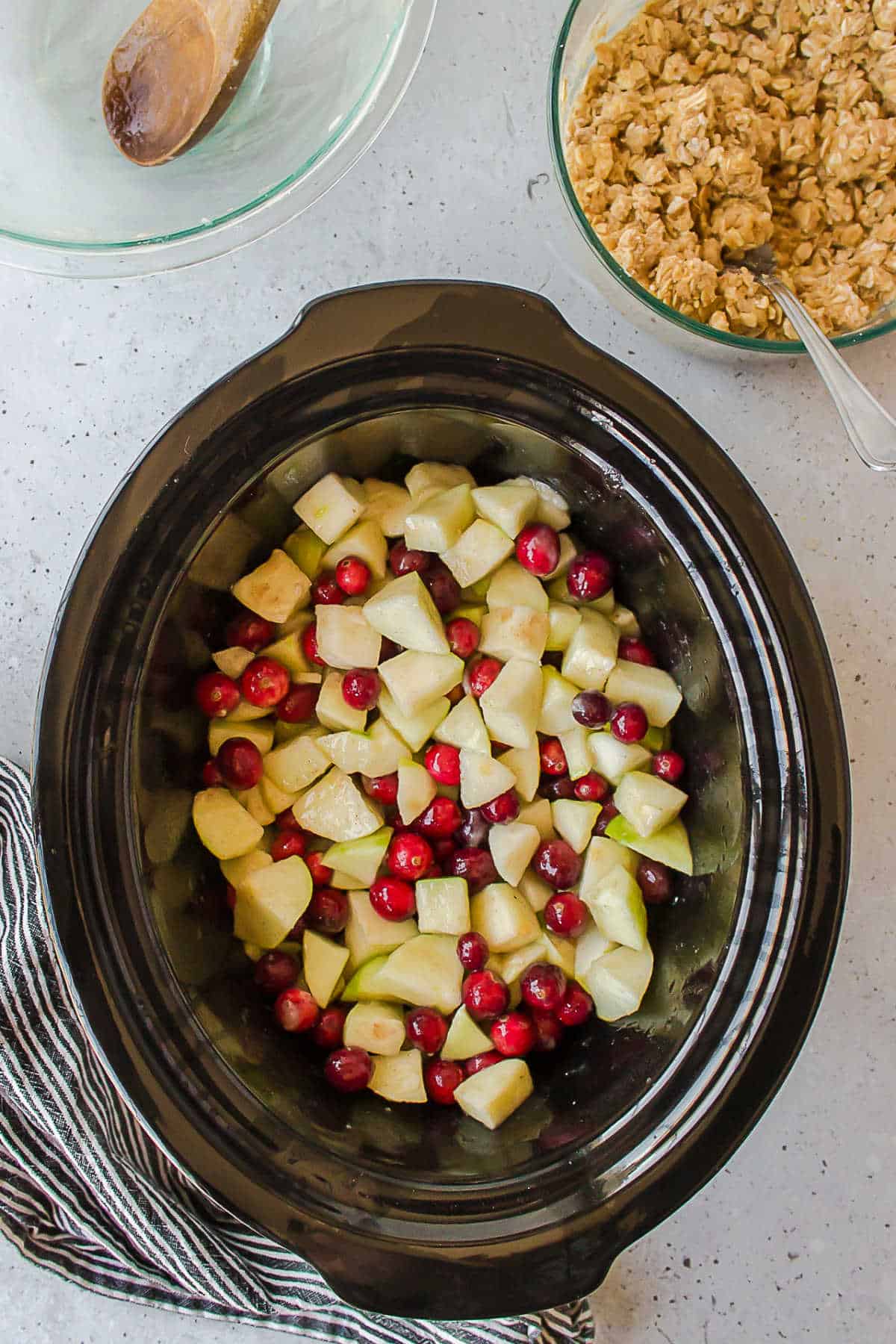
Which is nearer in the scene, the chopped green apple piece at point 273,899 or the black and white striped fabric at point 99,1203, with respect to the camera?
the chopped green apple piece at point 273,899

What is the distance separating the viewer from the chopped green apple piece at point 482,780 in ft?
3.98

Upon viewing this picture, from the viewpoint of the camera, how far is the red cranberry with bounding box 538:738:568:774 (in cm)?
127

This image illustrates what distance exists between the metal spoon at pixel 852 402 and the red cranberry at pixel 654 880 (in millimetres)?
533

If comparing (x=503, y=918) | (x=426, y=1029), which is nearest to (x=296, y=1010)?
(x=426, y=1029)

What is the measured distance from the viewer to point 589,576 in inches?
48.6

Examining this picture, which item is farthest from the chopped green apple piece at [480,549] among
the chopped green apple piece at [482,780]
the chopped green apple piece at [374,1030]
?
the chopped green apple piece at [374,1030]

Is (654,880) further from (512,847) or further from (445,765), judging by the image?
(445,765)

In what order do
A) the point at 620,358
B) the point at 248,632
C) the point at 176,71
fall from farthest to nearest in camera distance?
the point at 620,358 < the point at 248,632 < the point at 176,71

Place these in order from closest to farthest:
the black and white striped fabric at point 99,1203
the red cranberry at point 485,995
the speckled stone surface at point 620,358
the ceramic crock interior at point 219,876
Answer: the ceramic crock interior at point 219,876 → the red cranberry at point 485,995 → the black and white striped fabric at point 99,1203 → the speckled stone surface at point 620,358

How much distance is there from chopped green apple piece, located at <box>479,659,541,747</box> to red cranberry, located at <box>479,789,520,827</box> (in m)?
0.06

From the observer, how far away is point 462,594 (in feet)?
4.19

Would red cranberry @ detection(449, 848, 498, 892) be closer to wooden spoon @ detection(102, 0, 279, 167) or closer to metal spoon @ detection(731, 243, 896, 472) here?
metal spoon @ detection(731, 243, 896, 472)

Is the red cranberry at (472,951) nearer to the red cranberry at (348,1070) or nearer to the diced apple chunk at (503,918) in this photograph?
the diced apple chunk at (503,918)

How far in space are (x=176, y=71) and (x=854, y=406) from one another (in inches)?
33.8
